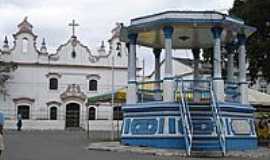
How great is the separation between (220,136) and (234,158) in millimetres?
1636

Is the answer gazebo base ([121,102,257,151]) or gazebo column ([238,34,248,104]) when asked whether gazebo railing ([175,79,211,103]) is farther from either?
gazebo column ([238,34,248,104])

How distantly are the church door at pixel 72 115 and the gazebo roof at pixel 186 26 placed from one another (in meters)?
37.7

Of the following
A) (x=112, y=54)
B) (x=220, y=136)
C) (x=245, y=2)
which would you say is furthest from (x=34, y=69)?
(x=220, y=136)

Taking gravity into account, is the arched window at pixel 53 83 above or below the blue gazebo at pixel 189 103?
above

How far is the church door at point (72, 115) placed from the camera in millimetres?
64312

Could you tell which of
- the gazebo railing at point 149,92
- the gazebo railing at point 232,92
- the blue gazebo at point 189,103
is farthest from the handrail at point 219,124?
the gazebo railing at point 149,92

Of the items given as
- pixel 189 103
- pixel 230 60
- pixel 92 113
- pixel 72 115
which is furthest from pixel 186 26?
pixel 72 115

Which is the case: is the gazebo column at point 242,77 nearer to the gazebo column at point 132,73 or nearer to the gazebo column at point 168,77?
the gazebo column at point 168,77

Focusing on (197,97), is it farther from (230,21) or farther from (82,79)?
(82,79)

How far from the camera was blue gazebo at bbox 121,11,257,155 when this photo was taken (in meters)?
22.1

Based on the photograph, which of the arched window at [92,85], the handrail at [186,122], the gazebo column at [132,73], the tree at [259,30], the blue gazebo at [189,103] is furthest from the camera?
the arched window at [92,85]

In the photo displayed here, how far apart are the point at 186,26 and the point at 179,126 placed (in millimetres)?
4095

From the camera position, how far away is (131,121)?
24.6 m

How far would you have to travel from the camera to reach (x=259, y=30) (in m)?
34.2
